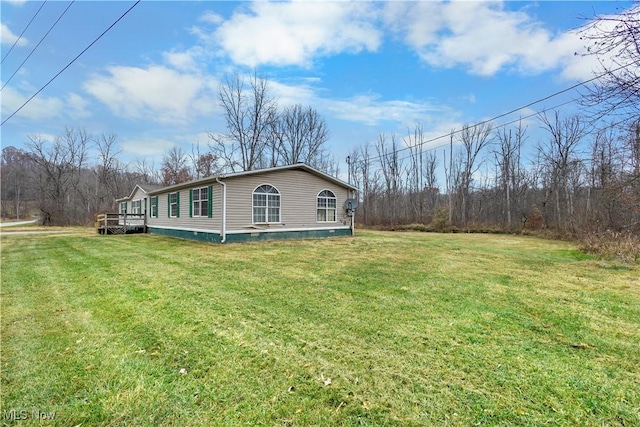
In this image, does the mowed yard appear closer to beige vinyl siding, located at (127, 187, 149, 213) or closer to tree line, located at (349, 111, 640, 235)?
tree line, located at (349, 111, 640, 235)

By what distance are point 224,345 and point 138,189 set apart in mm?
20247

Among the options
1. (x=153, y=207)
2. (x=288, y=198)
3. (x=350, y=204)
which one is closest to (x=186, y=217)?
(x=288, y=198)

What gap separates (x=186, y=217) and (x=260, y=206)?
3867mm

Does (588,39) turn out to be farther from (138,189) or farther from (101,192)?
(101,192)

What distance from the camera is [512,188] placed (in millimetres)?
24469

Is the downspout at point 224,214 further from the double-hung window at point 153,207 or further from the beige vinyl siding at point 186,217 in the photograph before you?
the double-hung window at point 153,207

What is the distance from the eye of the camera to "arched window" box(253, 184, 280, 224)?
12061 millimetres

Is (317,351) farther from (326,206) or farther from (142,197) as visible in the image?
(142,197)

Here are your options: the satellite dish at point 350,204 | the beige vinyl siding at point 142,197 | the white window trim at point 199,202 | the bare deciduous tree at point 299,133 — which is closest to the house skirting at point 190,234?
the white window trim at point 199,202

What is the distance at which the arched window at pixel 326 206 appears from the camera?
1406 centimetres

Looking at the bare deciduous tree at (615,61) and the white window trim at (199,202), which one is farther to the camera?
the white window trim at (199,202)

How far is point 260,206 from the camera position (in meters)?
12.2

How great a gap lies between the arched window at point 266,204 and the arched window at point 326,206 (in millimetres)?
2216

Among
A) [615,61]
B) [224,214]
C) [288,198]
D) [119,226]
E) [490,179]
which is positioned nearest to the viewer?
[615,61]
